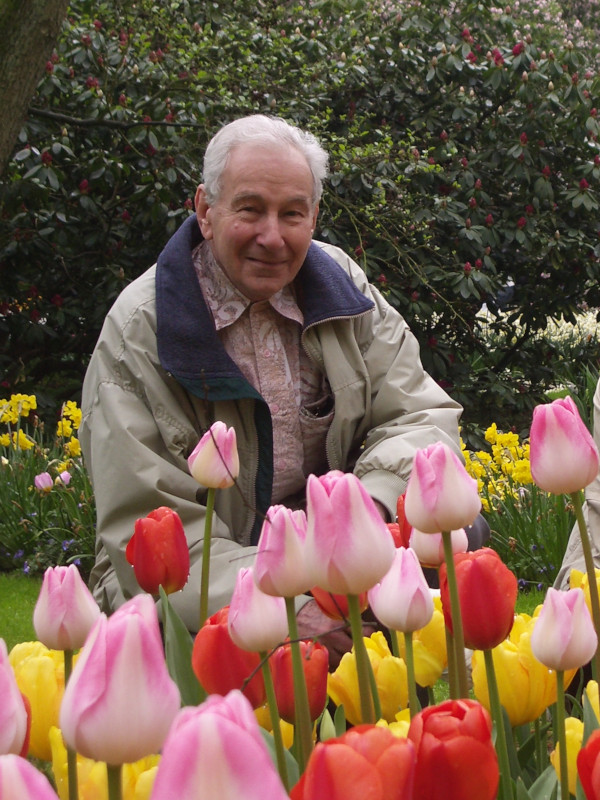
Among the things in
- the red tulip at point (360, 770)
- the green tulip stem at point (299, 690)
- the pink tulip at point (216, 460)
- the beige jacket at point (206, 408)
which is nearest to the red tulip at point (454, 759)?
the red tulip at point (360, 770)

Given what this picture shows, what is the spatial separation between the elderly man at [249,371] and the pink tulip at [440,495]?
1.46 meters

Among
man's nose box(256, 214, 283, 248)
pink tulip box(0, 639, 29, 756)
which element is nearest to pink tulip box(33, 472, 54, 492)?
man's nose box(256, 214, 283, 248)

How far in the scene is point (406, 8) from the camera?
285 inches

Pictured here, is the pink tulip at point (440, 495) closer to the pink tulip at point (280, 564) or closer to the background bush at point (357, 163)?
the pink tulip at point (280, 564)

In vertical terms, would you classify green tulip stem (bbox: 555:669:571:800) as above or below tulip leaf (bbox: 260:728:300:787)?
above

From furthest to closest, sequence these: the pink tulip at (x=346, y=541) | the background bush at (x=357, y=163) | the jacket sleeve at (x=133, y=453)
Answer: the background bush at (x=357, y=163)
the jacket sleeve at (x=133, y=453)
the pink tulip at (x=346, y=541)

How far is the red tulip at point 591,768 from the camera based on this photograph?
58cm

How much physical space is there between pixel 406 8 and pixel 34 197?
2957 millimetres

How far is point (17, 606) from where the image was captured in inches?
169

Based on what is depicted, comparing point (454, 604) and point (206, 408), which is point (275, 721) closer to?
point (454, 604)

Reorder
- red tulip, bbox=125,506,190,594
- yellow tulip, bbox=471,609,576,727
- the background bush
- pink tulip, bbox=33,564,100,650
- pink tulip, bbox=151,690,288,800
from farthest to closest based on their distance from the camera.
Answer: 1. the background bush
2. red tulip, bbox=125,506,190,594
3. yellow tulip, bbox=471,609,576,727
4. pink tulip, bbox=33,564,100,650
5. pink tulip, bbox=151,690,288,800

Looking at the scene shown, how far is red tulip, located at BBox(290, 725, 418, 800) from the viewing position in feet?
1.65

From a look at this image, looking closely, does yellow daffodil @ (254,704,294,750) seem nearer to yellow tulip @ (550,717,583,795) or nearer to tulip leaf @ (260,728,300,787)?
tulip leaf @ (260,728,300,787)

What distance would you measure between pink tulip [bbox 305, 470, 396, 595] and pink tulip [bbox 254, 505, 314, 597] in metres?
0.03
